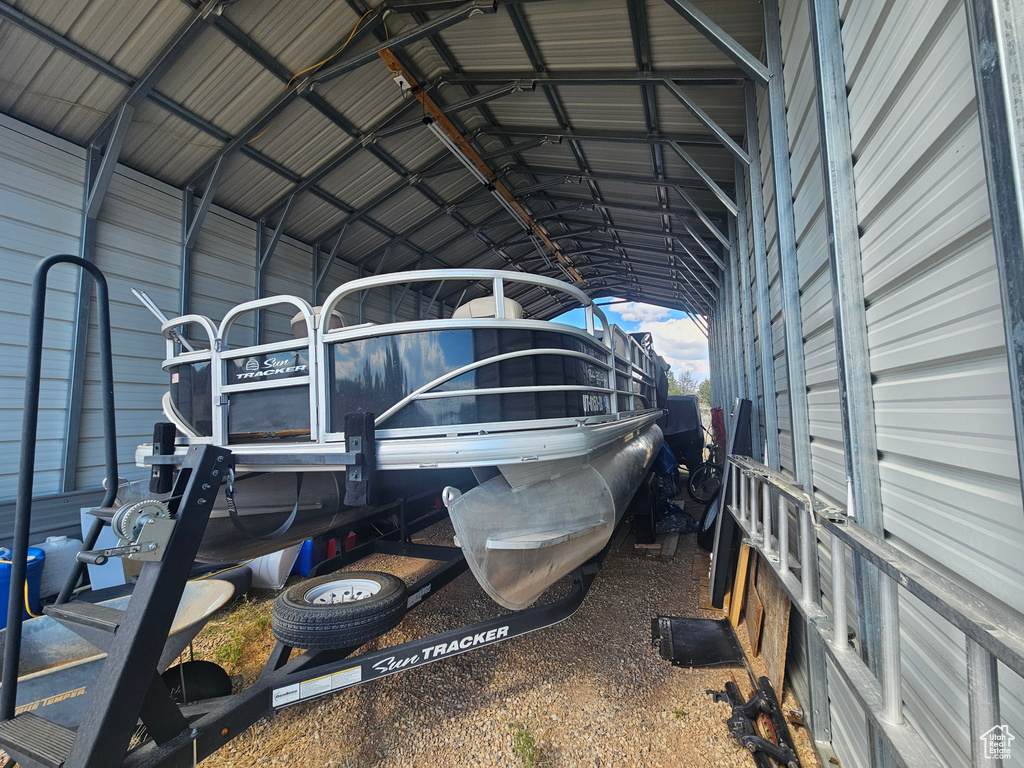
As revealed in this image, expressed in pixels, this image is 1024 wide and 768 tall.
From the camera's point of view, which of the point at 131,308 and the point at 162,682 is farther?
the point at 131,308

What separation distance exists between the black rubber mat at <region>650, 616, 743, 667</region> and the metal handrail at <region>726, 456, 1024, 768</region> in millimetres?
1186

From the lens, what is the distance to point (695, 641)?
3.14 m

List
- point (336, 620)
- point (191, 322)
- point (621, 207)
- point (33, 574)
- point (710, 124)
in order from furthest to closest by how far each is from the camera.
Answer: point (621, 207) → point (710, 124) → point (33, 574) → point (191, 322) → point (336, 620)

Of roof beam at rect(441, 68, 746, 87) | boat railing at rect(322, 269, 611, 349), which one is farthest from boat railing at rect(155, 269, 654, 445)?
roof beam at rect(441, 68, 746, 87)

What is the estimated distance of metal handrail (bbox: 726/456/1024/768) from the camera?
775 mm

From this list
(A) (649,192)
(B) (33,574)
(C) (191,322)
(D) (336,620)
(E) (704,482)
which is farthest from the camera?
(A) (649,192)

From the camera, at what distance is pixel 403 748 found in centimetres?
226

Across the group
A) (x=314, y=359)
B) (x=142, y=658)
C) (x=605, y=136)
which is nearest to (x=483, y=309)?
(x=314, y=359)

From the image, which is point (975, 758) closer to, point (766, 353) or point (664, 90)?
point (766, 353)

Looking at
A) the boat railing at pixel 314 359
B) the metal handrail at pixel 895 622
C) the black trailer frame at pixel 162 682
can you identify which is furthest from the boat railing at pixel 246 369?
the metal handrail at pixel 895 622

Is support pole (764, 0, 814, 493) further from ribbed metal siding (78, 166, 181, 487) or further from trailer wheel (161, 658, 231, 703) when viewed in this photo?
ribbed metal siding (78, 166, 181, 487)

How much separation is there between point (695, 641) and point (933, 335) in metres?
2.72

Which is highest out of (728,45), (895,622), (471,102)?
(471,102)

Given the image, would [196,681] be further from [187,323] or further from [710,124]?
[710,124]
